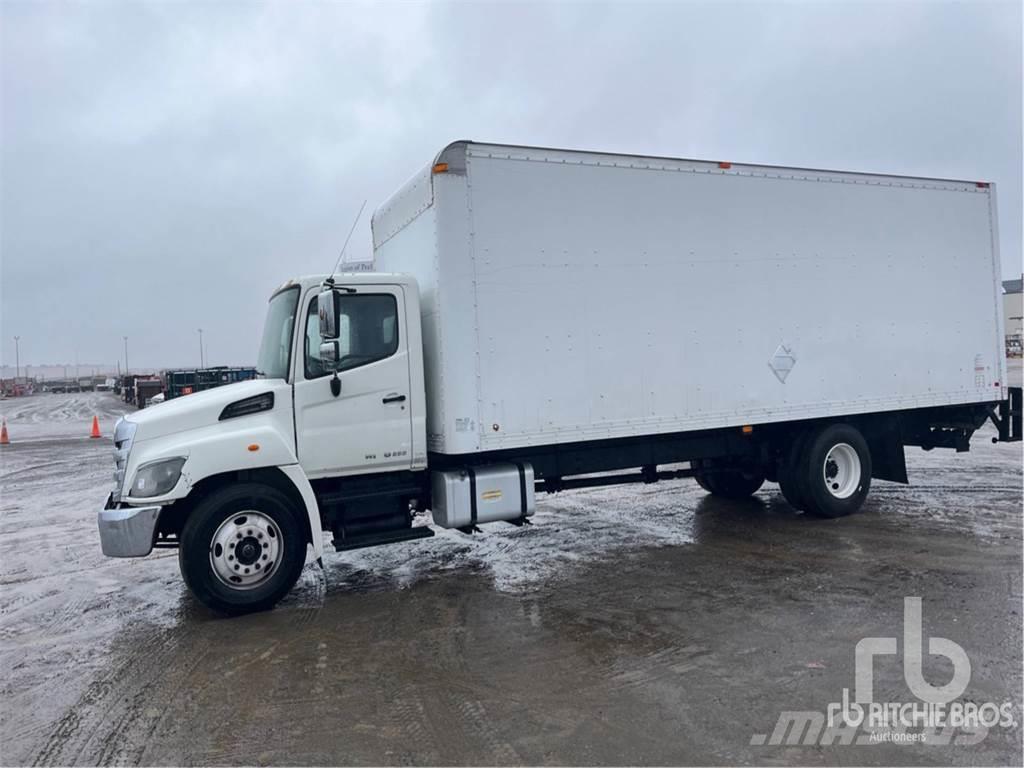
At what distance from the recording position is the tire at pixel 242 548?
5750mm

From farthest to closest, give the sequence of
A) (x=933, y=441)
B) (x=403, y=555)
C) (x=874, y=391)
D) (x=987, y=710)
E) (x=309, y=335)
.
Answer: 1. (x=933, y=441)
2. (x=874, y=391)
3. (x=403, y=555)
4. (x=309, y=335)
5. (x=987, y=710)

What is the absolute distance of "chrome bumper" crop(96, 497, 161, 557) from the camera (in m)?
5.62

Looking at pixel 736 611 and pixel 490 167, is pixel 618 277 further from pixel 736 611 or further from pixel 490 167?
pixel 736 611

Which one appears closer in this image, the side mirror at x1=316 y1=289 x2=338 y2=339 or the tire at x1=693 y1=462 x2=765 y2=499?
the side mirror at x1=316 y1=289 x2=338 y2=339

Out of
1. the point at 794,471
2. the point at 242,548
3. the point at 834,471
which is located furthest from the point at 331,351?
the point at 834,471

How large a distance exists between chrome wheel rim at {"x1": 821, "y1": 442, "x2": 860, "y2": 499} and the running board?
5220 millimetres

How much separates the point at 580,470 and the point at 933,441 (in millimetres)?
5458

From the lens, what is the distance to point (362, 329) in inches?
254

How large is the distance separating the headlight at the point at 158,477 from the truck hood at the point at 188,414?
0.27m

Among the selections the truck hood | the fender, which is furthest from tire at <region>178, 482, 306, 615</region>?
the truck hood

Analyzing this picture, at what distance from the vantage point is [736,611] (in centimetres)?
567

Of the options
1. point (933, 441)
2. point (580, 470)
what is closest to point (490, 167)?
point (580, 470)

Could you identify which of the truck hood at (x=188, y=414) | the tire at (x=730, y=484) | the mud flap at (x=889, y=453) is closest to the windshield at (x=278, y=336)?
the truck hood at (x=188, y=414)
